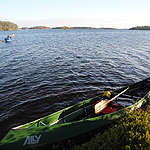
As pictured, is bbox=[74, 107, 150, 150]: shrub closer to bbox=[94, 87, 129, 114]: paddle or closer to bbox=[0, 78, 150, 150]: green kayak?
bbox=[0, 78, 150, 150]: green kayak

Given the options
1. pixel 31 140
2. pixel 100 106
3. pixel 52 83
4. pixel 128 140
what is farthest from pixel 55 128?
pixel 52 83

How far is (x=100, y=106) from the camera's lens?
37.0ft

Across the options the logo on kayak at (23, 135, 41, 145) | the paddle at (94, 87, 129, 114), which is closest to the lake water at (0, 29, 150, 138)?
the paddle at (94, 87, 129, 114)

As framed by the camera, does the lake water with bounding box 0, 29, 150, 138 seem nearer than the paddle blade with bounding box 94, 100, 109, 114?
No

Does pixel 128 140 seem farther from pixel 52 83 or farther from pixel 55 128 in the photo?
pixel 52 83

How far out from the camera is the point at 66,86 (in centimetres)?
1753

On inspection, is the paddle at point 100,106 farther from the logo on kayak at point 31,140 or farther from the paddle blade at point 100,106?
the logo on kayak at point 31,140

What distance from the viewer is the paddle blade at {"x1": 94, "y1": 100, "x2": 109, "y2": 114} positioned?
10.9 metres

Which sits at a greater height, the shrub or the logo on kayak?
the shrub

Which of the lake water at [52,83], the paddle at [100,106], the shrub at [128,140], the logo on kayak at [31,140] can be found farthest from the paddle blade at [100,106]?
the logo on kayak at [31,140]

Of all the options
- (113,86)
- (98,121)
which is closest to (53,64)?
(113,86)

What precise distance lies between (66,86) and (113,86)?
6.26 meters

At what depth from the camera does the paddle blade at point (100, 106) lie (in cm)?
1091

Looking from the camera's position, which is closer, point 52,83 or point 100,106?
point 100,106
